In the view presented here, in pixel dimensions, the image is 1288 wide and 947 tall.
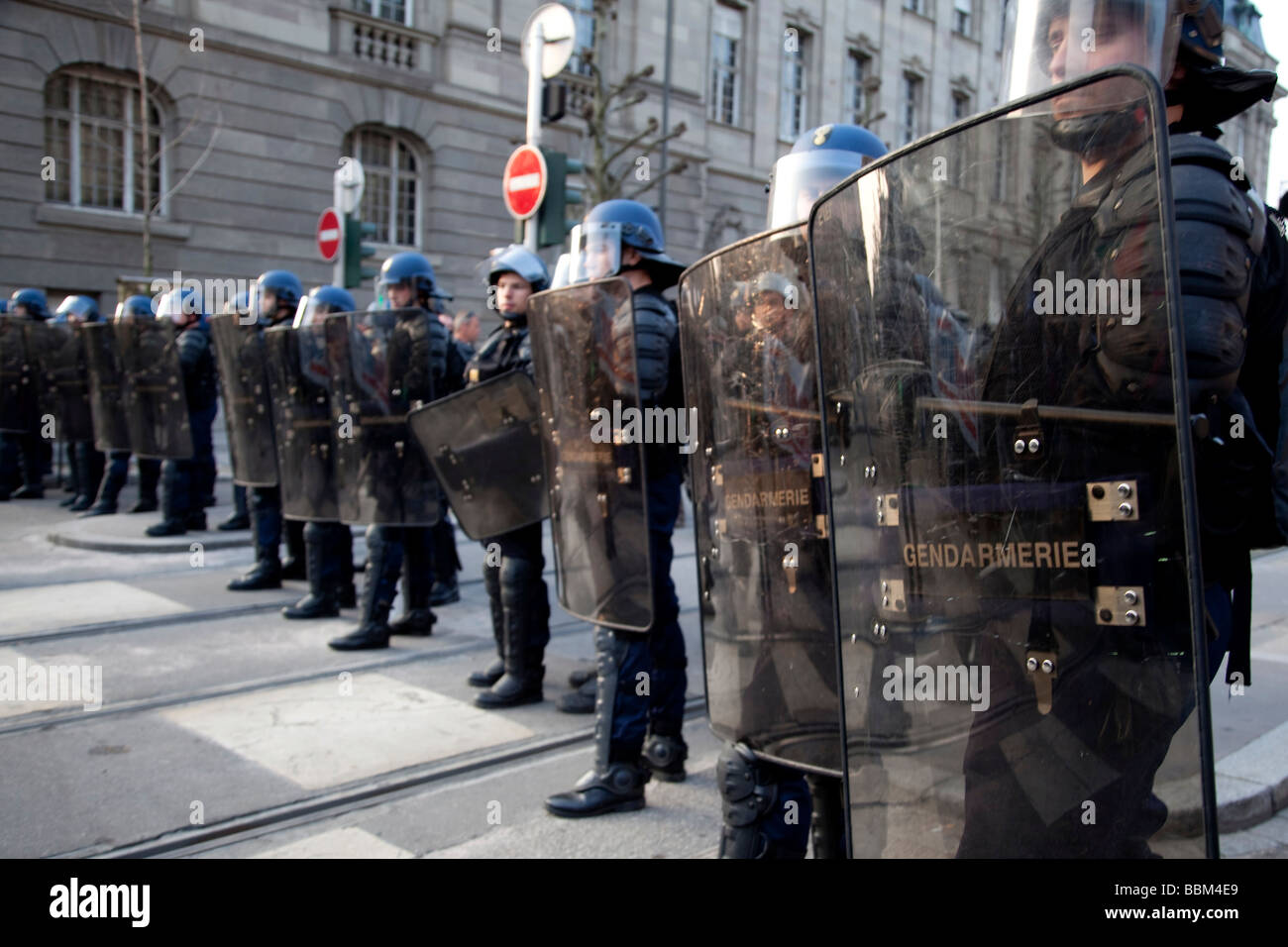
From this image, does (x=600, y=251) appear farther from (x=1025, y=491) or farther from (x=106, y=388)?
(x=106, y=388)

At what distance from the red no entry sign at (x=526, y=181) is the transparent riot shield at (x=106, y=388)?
3.99 m

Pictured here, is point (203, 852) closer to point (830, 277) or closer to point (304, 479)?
point (830, 277)

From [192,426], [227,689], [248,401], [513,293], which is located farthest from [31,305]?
[513,293]

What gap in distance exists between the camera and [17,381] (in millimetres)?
11578

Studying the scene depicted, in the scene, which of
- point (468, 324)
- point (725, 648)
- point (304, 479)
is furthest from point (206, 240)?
point (725, 648)

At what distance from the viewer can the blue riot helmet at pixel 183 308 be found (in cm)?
980

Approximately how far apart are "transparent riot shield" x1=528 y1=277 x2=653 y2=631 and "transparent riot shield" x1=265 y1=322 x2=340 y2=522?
8.97ft

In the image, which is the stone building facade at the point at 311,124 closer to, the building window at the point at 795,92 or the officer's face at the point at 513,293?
the building window at the point at 795,92

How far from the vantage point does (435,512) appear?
5.97 m

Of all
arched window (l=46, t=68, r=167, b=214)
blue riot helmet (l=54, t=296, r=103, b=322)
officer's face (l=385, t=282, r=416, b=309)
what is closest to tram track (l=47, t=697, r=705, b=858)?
officer's face (l=385, t=282, r=416, b=309)

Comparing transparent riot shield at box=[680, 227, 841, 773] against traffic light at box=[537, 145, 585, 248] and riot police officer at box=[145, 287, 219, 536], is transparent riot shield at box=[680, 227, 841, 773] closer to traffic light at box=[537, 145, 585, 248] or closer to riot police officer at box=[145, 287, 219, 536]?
traffic light at box=[537, 145, 585, 248]

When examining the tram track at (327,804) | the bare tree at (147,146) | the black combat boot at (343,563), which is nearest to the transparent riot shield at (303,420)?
the black combat boot at (343,563)

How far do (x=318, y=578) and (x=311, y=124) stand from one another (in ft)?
45.1

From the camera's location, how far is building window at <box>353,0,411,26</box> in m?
19.4
